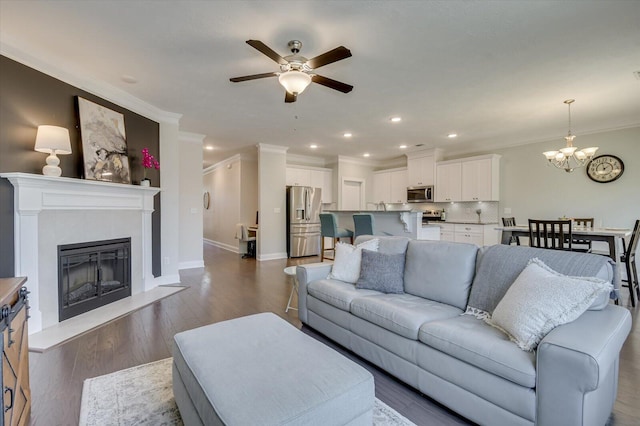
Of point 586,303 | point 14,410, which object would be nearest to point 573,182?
point 586,303

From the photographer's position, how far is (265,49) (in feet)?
7.31

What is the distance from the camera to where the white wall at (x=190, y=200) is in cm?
568

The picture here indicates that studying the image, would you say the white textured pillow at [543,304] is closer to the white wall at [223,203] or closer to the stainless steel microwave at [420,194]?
the stainless steel microwave at [420,194]

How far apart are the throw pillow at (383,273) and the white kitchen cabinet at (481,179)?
479 cm

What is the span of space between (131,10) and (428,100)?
11.3 ft

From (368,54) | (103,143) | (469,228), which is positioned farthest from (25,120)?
(469,228)

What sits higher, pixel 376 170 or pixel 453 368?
pixel 376 170

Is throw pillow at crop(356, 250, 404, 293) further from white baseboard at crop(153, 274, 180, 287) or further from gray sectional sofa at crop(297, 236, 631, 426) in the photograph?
white baseboard at crop(153, 274, 180, 287)

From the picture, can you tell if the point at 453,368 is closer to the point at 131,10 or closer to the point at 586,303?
the point at 586,303

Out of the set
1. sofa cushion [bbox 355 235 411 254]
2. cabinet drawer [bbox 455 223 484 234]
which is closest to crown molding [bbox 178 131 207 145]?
sofa cushion [bbox 355 235 411 254]

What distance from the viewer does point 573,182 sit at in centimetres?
546

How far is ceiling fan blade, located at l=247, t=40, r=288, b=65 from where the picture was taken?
213 centimetres

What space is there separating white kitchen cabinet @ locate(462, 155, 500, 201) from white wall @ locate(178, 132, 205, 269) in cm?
574

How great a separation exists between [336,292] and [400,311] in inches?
26.4
